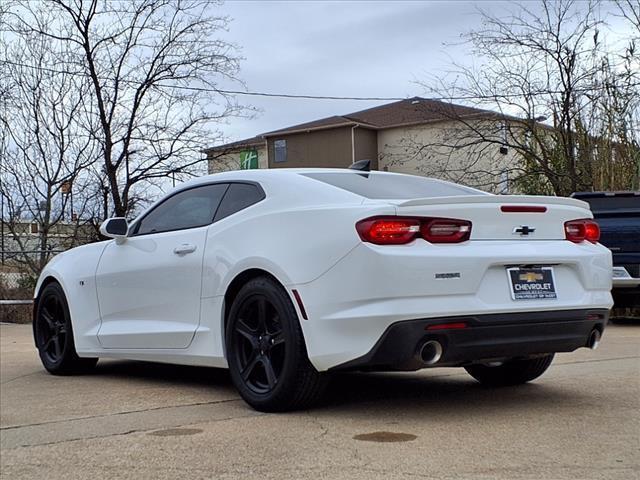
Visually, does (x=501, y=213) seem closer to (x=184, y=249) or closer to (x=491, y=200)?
(x=491, y=200)

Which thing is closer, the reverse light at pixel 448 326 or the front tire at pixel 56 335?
the reverse light at pixel 448 326

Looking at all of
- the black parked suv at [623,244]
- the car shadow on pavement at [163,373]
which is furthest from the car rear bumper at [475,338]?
the black parked suv at [623,244]

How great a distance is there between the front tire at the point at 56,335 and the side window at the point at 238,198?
2.08 m

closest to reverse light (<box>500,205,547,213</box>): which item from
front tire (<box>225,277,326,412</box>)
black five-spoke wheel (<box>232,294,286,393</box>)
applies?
front tire (<box>225,277,326,412</box>)

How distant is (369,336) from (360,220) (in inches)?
23.8

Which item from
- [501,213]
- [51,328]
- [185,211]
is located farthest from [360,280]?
[51,328]

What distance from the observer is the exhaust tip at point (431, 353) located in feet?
15.1

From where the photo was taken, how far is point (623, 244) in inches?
445

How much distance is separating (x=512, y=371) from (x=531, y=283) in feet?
4.08

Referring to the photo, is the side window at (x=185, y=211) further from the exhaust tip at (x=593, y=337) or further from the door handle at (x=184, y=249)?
the exhaust tip at (x=593, y=337)

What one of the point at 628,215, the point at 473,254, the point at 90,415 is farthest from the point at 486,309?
the point at 628,215

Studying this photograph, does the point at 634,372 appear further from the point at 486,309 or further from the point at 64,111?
the point at 64,111

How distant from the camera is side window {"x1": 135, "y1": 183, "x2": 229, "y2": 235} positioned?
19.1 ft

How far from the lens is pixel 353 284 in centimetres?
455
